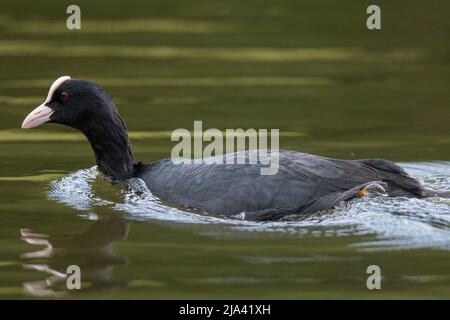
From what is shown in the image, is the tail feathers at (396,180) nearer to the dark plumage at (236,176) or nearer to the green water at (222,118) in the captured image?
the dark plumage at (236,176)

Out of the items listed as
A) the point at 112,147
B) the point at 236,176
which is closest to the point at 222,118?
the point at 112,147

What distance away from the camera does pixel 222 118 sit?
43.3 ft

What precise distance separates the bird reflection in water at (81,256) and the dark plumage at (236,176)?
0.72 meters

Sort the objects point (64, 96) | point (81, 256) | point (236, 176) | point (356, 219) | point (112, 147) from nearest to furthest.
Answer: point (81, 256), point (356, 219), point (236, 176), point (64, 96), point (112, 147)

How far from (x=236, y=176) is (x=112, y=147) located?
1.68m

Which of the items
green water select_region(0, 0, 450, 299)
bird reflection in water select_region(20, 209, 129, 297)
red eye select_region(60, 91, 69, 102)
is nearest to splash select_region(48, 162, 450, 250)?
green water select_region(0, 0, 450, 299)

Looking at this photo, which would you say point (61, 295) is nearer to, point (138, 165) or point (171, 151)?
point (138, 165)

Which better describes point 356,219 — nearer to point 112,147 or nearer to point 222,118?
point 112,147

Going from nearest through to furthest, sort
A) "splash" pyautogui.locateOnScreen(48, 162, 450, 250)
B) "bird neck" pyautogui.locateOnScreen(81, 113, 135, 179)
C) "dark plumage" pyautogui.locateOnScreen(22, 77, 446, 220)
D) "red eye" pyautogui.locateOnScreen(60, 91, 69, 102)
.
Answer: "splash" pyautogui.locateOnScreen(48, 162, 450, 250) → "dark plumage" pyautogui.locateOnScreen(22, 77, 446, 220) → "red eye" pyautogui.locateOnScreen(60, 91, 69, 102) → "bird neck" pyautogui.locateOnScreen(81, 113, 135, 179)

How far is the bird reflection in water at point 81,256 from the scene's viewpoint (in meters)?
7.83

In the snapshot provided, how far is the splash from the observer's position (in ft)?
28.6

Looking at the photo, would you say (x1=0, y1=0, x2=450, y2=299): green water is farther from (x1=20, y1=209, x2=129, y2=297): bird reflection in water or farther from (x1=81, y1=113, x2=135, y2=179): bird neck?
(x1=81, y1=113, x2=135, y2=179): bird neck

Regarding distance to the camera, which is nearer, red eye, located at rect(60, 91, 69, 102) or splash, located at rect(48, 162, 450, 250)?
splash, located at rect(48, 162, 450, 250)

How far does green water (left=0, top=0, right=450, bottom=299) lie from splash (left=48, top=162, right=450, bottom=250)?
0.03 m
